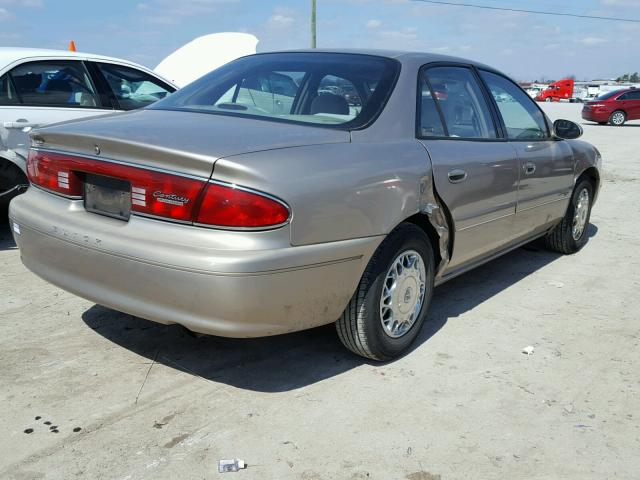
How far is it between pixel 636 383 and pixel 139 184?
2588 millimetres

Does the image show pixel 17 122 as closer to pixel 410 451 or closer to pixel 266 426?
pixel 266 426

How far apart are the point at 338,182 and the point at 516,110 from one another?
2406 millimetres

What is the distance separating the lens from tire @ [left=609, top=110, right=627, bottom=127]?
2550 centimetres

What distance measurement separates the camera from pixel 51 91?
219 inches

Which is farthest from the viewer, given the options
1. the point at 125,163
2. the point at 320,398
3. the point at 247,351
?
the point at 247,351

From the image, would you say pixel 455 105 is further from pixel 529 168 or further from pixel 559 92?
pixel 559 92

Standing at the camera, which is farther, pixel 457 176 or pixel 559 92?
pixel 559 92

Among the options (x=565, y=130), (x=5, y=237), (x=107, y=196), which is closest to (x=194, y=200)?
(x=107, y=196)

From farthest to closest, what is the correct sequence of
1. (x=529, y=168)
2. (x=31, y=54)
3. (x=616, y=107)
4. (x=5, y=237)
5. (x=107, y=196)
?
(x=616, y=107), (x=5, y=237), (x=31, y=54), (x=529, y=168), (x=107, y=196)

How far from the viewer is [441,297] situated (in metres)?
4.45

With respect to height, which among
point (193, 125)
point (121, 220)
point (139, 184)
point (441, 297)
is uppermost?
point (193, 125)

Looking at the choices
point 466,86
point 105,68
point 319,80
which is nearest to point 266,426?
point 319,80

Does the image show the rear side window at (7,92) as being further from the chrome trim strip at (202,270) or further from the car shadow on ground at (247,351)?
the chrome trim strip at (202,270)

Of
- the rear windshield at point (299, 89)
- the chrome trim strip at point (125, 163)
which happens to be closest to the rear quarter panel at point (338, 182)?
the chrome trim strip at point (125, 163)
